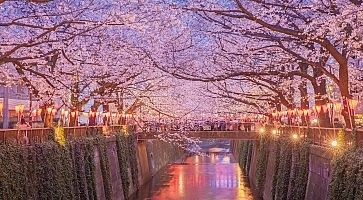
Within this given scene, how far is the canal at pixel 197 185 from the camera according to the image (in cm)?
4059

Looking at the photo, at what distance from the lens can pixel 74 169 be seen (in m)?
25.0

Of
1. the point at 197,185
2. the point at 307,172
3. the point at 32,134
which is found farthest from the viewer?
the point at 197,185

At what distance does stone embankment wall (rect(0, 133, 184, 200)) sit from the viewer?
681 inches

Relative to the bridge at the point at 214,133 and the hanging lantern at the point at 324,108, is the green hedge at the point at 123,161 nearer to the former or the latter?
the bridge at the point at 214,133

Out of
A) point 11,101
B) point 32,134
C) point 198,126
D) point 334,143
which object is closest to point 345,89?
point 334,143

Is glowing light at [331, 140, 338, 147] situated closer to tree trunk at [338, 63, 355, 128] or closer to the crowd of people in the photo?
tree trunk at [338, 63, 355, 128]

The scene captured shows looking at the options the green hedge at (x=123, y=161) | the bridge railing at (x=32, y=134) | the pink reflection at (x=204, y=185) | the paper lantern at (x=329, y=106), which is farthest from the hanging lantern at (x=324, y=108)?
the green hedge at (x=123, y=161)

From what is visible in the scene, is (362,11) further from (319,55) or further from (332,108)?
(332,108)

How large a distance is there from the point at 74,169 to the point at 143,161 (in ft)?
88.0

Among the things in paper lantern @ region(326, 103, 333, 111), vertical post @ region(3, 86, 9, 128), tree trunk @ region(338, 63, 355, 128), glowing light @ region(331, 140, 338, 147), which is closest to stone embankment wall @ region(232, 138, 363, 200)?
glowing light @ region(331, 140, 338, 147)

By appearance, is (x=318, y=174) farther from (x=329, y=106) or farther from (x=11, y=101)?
(x=11, y=101)

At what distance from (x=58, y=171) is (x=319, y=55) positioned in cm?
1144

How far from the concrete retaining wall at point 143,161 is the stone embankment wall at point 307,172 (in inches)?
373

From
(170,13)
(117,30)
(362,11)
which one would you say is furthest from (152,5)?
(362,11)
